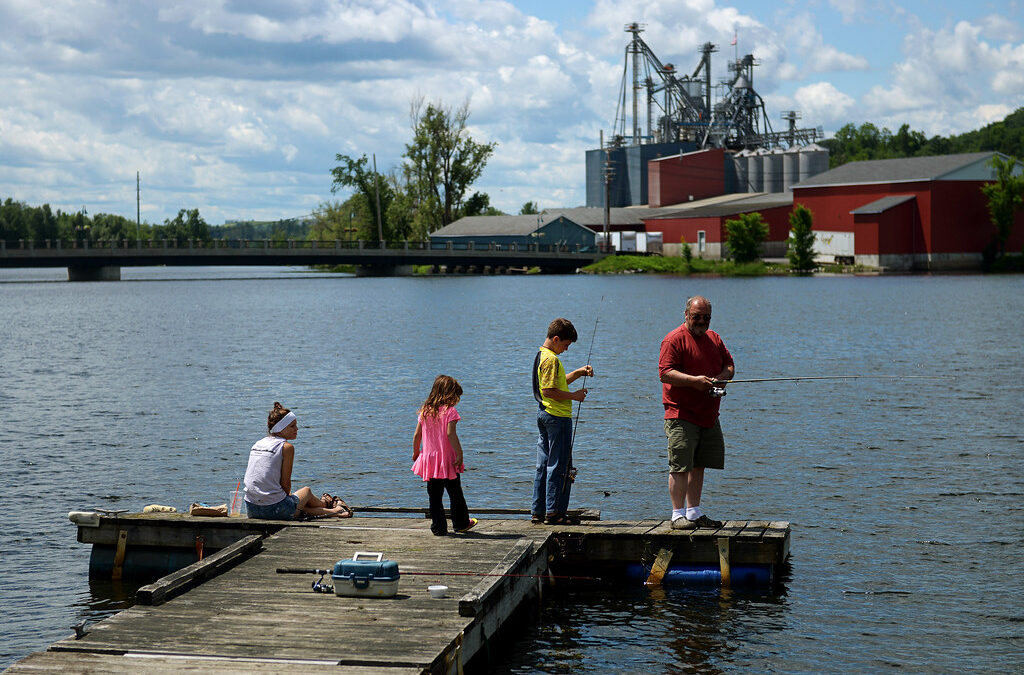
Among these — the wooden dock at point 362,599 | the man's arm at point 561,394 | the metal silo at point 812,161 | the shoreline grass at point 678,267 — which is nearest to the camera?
the wooden dock at point 362,599

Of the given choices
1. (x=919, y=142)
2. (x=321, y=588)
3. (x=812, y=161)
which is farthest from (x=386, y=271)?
(x=321, y=588)

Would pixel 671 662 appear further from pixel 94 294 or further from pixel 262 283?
pixel 262 283

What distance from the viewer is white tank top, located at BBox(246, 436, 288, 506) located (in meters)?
12.5

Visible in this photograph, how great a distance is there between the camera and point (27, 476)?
19797mm

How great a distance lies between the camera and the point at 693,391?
39.6 feet

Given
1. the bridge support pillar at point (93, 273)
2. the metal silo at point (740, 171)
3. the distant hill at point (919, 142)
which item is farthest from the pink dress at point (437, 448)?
the distant hill at point (919, 142)

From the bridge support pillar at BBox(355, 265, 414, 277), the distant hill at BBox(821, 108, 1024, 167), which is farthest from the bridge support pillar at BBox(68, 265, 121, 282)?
the distant hill at BBox(821, 108, 1024, 167)

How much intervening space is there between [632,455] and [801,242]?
88.0 metres

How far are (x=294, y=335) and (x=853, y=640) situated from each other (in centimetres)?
4339

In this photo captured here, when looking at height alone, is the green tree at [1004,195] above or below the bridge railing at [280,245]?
above

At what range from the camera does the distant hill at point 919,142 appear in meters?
178

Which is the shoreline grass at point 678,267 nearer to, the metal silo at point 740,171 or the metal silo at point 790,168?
the metal silo at point 790,168

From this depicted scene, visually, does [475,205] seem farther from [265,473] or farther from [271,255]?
[265,473]

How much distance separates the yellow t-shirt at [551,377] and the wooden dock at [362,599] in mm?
1359
